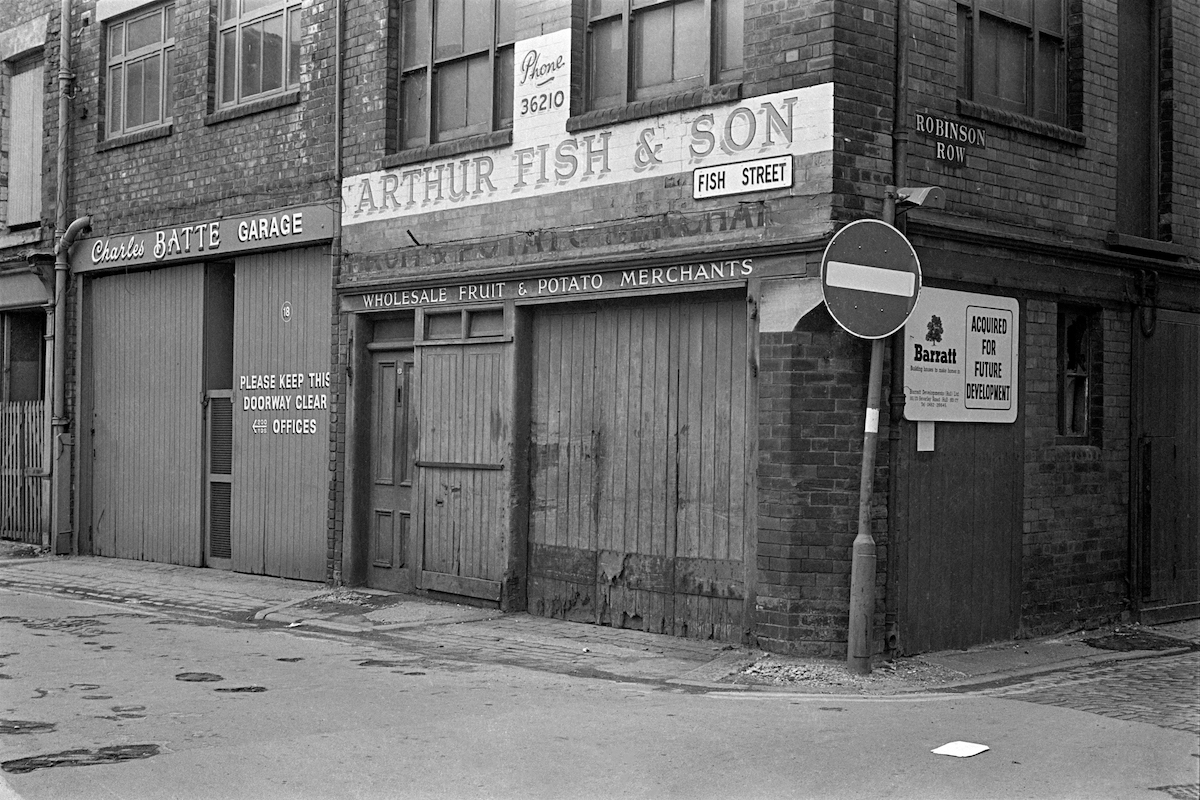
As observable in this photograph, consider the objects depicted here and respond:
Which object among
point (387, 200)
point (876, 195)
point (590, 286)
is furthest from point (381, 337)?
point (876, 195)

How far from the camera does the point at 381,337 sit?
543 inches

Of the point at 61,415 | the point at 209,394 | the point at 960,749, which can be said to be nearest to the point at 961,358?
the point at 960,749

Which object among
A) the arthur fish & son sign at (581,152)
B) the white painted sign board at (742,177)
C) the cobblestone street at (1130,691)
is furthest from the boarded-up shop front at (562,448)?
the cobblestone street at (1130,691)

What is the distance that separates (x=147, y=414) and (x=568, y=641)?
308 inches

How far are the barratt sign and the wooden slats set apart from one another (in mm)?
2274

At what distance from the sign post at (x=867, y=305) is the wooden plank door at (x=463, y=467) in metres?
3.76

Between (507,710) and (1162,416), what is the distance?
24.4ft

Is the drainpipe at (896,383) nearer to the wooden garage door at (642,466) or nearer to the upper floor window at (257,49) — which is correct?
the wooden garage door at (642,466)

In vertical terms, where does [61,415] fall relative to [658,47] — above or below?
below

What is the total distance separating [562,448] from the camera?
11.9m

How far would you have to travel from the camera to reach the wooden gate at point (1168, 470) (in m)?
12.3

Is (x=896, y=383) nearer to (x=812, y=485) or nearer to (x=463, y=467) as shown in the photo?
(x=812, y=485)

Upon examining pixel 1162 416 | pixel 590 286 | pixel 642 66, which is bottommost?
pixel 1162 416

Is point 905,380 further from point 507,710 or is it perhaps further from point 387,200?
point 387,200
